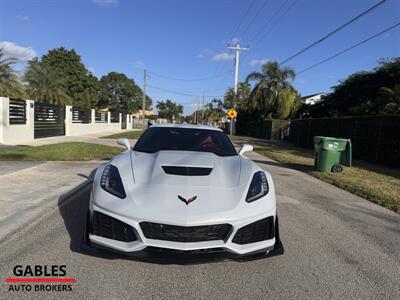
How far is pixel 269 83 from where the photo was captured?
46.8 m

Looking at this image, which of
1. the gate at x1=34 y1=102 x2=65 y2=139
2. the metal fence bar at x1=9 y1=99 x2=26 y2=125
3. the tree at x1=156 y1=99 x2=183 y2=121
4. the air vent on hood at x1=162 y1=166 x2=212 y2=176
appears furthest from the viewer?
the tree at x1=156 y1=99 x2=183 y2=121

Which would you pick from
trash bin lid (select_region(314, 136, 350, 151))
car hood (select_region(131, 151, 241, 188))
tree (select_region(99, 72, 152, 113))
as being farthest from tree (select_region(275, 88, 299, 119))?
tree (select_region(99, 72, 152, 113))

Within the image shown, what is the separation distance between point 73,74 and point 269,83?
3311cm

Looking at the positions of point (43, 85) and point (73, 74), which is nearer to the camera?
point (43, 85)

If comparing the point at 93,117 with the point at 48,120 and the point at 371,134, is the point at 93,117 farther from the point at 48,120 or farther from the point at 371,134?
the point at 371,134

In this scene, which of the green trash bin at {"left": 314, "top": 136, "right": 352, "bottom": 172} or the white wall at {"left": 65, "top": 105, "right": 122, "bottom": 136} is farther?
the white wall at {"left": 65, "top": 105, "right": 122, "bottom": 136}

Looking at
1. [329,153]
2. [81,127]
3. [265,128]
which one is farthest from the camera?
[265,128]

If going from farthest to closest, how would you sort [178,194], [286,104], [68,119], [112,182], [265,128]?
1. [286,104]
2. [265,128]
3. [68,119]
4. [112,182]
5. [178,194]

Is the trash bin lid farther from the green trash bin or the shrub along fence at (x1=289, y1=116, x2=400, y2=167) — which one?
the shrub along fence at (x1=289, y1=116, x2=400, y2=167)

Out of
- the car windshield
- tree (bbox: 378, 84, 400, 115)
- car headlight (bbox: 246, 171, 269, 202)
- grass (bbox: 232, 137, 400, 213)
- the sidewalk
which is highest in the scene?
tree (bbox: 378, 84, 400, 115)

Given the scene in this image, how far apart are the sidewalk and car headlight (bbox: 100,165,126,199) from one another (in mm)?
1670

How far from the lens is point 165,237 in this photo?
3273 millimetres

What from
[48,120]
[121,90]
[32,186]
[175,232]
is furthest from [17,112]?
[121,90]

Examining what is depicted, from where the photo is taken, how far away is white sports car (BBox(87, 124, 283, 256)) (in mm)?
3268
